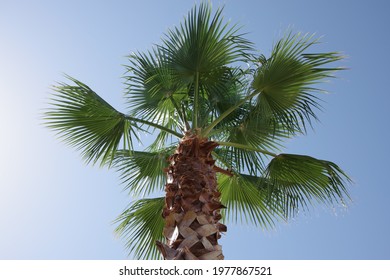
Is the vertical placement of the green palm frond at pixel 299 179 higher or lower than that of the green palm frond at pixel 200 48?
lower

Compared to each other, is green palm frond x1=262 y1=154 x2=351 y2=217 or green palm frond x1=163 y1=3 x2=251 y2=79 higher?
green palm frond x1=163 y1=3 x2=251 y2=79

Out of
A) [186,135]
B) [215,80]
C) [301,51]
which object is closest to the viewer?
[186,135]

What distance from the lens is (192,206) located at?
4.91 m

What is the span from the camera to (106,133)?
21.1 ft

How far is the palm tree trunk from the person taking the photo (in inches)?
181

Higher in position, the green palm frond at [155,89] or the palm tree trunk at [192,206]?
the green palm frond at [155,89]

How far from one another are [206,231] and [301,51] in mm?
2776

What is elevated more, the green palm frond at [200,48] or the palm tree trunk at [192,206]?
the green palm frond at [200,48]

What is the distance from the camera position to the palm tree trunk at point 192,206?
4586 millimetres

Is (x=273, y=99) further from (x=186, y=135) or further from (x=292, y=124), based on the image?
(x=186, y=135)

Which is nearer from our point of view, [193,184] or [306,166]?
[193,184]

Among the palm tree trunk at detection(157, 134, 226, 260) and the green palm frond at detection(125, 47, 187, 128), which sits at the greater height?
the green palm frond at detection(125, 47, 187, 128)

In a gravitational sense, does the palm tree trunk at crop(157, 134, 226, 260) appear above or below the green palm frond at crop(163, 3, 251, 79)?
below
